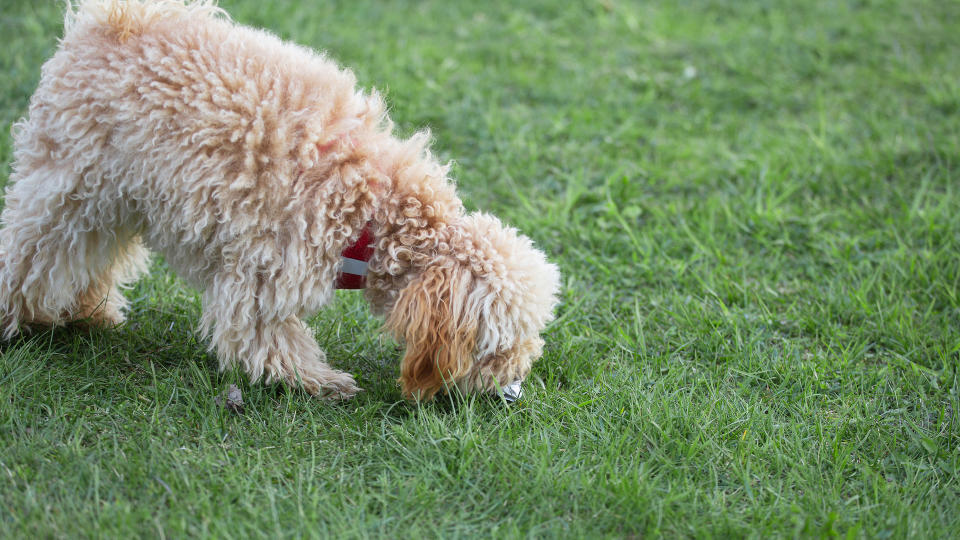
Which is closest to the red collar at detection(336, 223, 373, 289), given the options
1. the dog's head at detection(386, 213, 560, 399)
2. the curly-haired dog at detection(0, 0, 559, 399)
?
the curly-haired dog at detection(0, 0, 559, 399)

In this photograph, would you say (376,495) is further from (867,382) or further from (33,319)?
(867,382)

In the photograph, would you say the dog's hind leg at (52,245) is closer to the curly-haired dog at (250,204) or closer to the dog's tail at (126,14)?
the curly-haired dog at (250,204)

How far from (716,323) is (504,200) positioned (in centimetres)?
155

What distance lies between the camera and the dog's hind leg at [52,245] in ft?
9.28

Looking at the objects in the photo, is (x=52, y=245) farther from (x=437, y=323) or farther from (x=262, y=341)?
(x=437, y=323)

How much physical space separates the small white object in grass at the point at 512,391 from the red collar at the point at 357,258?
0.69 meters

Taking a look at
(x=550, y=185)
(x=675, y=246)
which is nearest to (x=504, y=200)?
(x=550, y=185)

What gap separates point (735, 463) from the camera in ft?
9.34

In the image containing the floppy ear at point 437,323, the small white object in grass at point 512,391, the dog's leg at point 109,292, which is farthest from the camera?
the dog's leg at point 109,292

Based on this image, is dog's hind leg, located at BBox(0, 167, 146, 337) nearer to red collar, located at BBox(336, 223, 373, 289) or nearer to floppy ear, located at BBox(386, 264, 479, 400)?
red collar, located at BBox(336, 223, 373, 289)

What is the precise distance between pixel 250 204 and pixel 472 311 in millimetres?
844

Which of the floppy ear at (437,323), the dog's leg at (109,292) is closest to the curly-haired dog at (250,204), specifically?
the floppy ear at (437,323)

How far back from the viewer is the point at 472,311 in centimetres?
286

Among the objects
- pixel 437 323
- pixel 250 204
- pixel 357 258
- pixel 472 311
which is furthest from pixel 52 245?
pixel 472 311
